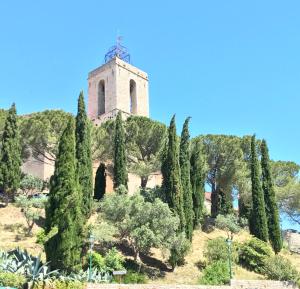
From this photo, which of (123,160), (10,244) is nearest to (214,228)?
(123,160)

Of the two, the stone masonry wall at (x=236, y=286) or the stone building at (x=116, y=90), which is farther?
the stone building at (x=116, y=90)

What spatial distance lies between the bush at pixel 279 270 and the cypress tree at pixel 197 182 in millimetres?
5940

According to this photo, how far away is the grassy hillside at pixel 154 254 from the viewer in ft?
79.0

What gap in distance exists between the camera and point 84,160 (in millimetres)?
28359

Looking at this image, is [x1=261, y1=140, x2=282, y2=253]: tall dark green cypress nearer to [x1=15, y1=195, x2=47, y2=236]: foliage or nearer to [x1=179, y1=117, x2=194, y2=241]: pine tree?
[x1=179, y1=117, x2=194, y2=241]: pine tree

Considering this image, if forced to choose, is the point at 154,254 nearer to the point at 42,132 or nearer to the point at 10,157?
the point at 10,157

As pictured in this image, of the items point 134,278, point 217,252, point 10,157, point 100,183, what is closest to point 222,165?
point 100,183

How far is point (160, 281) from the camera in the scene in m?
23.6

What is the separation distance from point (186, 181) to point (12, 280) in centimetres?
1500

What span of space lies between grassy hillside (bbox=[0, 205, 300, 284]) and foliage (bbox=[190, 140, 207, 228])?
217 cm

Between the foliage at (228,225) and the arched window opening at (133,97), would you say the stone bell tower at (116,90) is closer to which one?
the arched window opening at (133,97)

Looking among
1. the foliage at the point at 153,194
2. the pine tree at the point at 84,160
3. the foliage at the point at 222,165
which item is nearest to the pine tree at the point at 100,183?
the foliage at the point at 153,194

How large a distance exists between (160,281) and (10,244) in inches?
299

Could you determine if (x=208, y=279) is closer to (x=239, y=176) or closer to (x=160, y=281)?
(x=160, y=281)
